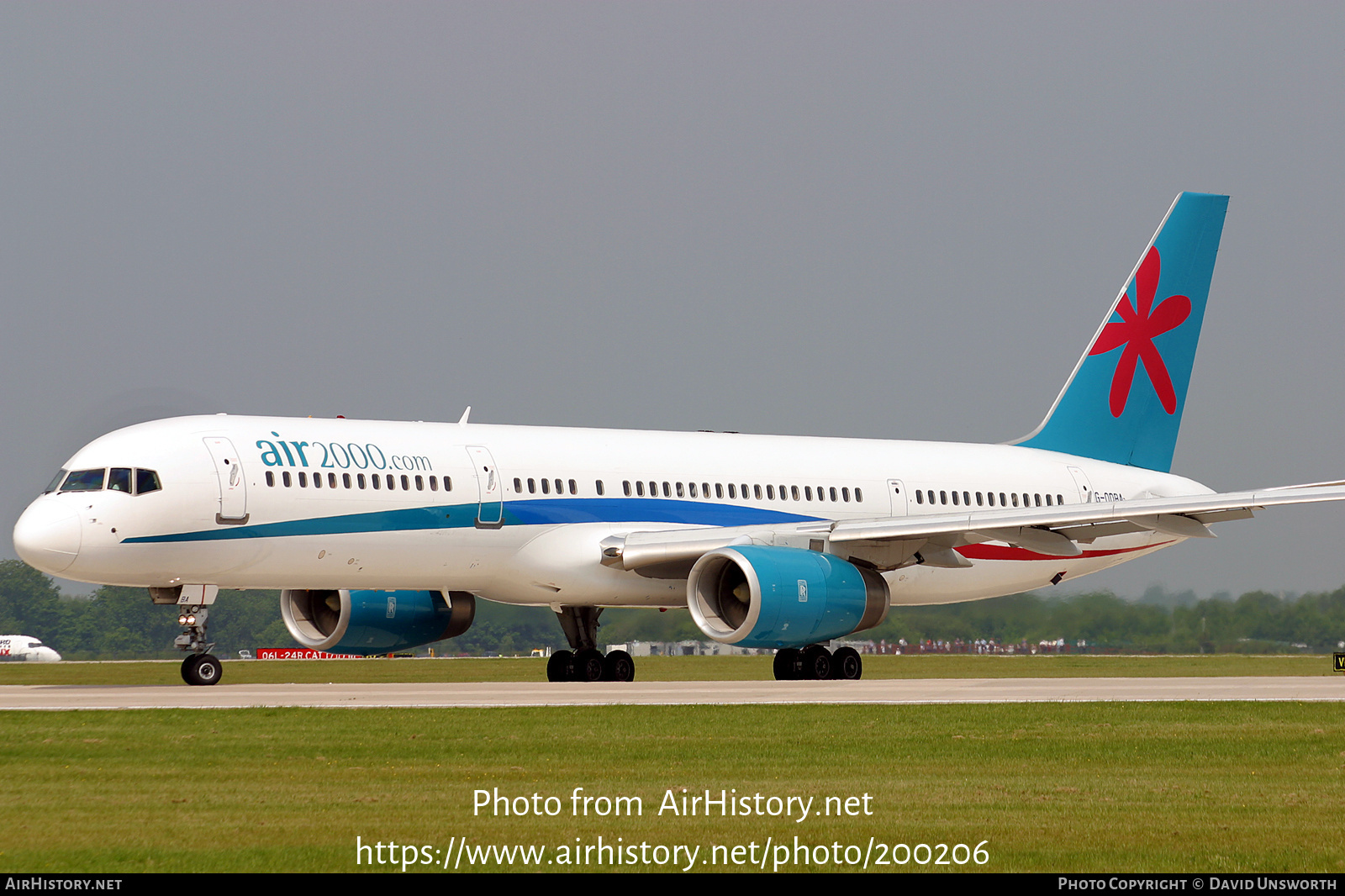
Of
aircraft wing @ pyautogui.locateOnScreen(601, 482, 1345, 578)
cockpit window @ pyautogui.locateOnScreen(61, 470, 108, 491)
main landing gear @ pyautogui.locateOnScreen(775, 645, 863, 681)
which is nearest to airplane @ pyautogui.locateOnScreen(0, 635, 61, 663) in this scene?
cockpit window @ pyautogui.locateOnScreen(61, 470, 108, 491)

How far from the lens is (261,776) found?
1250cm

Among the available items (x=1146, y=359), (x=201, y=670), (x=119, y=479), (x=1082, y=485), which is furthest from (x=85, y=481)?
(x=1146, y=359)

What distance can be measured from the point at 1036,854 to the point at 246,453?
17.2 meters

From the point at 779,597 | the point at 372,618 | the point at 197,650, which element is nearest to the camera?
the point at 197,650

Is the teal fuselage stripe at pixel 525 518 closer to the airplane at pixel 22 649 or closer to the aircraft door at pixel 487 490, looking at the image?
the aircraft door at pixel 487 490

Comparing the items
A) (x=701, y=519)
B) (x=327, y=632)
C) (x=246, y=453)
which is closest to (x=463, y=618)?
(x=327, y=632)

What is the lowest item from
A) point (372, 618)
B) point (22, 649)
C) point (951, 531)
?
point (372, 618)

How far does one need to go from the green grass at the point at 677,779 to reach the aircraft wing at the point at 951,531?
8190 millimetres

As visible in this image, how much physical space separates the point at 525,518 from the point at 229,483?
4.85 meters

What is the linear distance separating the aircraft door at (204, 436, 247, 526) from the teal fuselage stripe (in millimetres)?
175

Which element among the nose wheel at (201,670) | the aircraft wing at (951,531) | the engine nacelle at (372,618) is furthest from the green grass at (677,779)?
the engine nacelle at (372,618)

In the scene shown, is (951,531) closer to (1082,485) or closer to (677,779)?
(1082,485)

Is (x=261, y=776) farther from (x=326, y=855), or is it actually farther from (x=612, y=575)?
(x=612, y=575)

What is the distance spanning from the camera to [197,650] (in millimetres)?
24688
